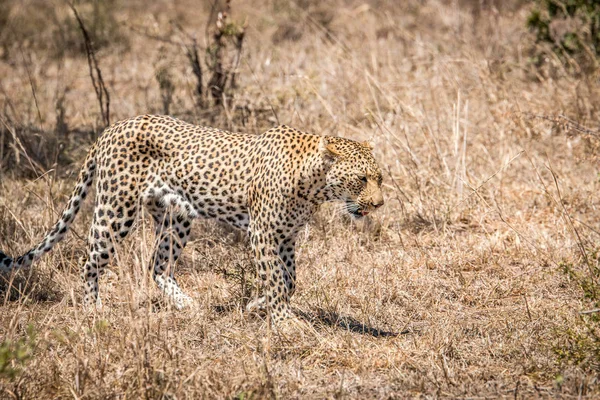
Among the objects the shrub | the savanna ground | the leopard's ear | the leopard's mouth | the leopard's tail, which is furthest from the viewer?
the shrub

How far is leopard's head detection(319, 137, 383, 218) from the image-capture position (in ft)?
18.6

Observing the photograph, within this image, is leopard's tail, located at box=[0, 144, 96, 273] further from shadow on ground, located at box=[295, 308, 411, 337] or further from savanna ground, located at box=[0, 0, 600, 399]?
shadow on ground, located at box=[295, 308, 411, 337]

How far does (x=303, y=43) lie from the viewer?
12953 millimetres

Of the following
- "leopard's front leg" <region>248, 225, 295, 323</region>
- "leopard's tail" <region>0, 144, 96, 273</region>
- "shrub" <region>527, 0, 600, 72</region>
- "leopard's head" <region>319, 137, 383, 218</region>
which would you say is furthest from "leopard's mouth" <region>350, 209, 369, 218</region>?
"shrub" <region>527, 0, 600, 72</region>

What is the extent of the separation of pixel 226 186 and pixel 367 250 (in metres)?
1.81

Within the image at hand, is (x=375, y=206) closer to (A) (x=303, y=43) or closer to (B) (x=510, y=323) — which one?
(B) (x=510, y=323)

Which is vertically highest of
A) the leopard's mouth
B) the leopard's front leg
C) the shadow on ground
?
the leopard's mouth

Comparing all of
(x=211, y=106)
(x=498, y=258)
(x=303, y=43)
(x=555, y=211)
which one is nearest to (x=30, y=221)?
(x=211, y=106)

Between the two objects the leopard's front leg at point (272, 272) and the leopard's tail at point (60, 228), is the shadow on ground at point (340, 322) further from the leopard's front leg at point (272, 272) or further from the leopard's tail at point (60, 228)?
the leopard's tail at point (60, 228)

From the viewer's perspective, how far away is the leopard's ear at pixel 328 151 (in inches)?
222

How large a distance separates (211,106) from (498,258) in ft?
13.2

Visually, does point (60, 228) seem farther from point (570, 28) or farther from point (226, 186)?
point (570, 28)

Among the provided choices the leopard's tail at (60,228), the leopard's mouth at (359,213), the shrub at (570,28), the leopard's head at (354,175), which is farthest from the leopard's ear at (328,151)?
the shrub at (570,28)

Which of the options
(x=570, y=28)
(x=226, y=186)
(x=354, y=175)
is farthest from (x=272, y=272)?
(x=570, y=28)
